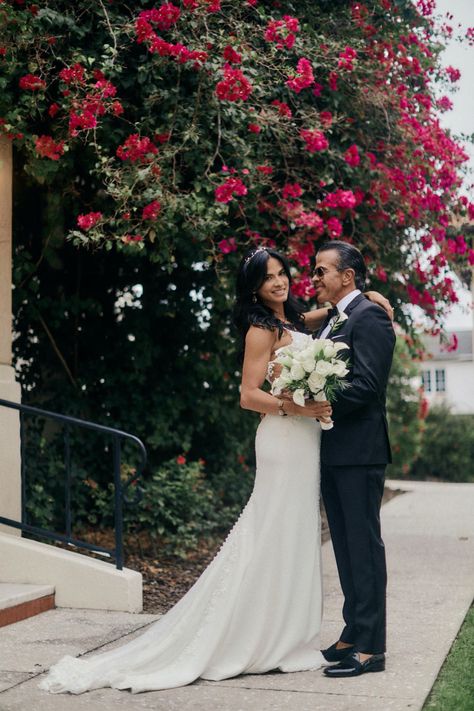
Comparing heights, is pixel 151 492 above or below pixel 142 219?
below

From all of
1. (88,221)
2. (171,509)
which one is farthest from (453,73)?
(171,509)

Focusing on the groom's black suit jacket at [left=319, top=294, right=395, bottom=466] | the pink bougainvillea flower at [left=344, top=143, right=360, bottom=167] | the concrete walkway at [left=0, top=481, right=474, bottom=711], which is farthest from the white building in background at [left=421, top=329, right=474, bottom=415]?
the groom's black suit jacket at [left=319, top=294, right=395, bottom=466]

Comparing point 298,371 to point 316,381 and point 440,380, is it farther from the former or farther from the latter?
point 440,380

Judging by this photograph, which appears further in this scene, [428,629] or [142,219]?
[142,219]

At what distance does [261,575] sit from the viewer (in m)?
4.82

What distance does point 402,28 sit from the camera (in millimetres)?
8781

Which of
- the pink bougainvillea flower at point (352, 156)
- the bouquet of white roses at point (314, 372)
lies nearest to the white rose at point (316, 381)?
the bouquet of white roses at point (314, 372)

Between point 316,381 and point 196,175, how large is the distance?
3.17 m

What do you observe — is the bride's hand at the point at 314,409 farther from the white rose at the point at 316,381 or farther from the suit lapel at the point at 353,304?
the suit lapel at the point at 353,304

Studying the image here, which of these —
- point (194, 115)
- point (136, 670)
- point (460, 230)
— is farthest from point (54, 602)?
point (460, 230)

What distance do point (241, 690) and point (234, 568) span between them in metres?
0.60

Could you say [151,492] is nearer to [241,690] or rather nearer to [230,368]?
[230,368]

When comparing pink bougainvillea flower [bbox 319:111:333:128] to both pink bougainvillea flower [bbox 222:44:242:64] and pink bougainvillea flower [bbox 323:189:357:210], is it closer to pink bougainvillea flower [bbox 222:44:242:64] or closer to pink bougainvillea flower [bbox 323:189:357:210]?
pink bougainvillea flower [bbox 323:189:357:210]

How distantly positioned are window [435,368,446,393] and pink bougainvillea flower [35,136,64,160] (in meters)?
38.3
